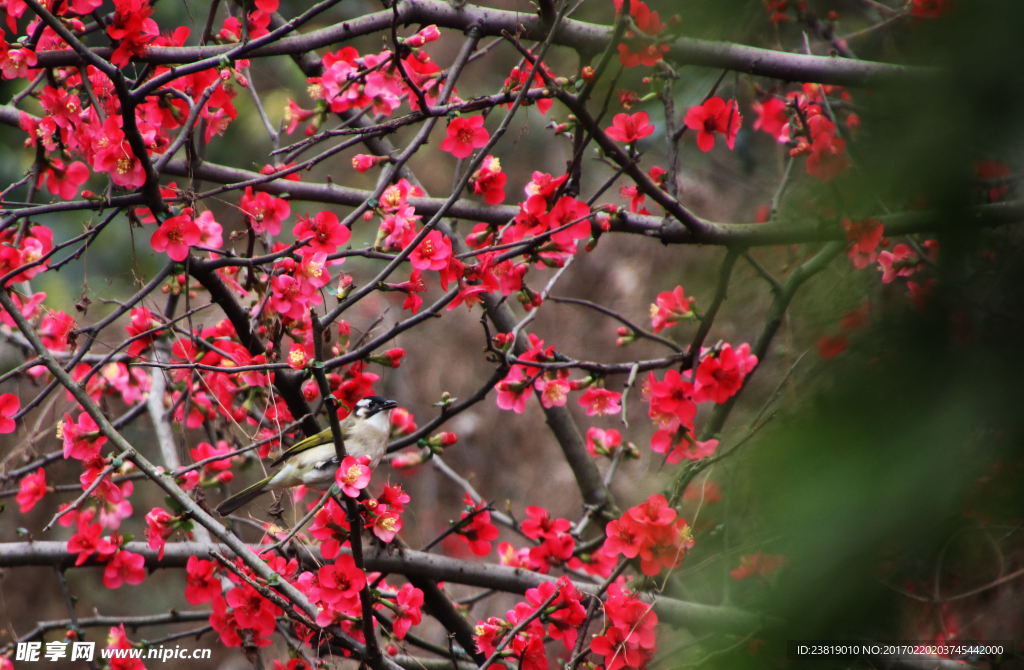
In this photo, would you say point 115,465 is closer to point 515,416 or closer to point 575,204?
point 575,204

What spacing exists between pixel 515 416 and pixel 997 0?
752cm

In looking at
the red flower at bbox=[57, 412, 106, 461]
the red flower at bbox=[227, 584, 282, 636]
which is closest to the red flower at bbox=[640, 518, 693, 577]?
the red flower at bbox=[227, 584, 282, 636]

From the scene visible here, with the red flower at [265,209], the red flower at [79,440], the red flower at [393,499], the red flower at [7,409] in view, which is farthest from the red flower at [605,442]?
the red flower at [7,409]

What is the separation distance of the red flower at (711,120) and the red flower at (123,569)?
2.60m

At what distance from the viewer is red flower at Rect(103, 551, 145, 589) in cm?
280

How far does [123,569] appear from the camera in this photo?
2826mm

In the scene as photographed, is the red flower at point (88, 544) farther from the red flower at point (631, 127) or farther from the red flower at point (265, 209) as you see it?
the red flower at point (631, 127)

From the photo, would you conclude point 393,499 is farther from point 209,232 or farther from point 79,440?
point 209,232

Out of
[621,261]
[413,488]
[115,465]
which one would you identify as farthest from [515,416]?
[115,465]

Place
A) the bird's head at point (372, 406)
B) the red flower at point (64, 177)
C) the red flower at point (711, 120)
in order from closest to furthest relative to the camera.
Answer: the red flower at point (711, 120)
the red flower at point (64, 177)
the bird's head at point (372, 406)

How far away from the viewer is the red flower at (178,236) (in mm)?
2307

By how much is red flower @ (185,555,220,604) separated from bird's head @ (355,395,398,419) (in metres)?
1.33

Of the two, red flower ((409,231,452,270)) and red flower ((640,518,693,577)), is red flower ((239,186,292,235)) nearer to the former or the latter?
red flower ((409,231,452,270))

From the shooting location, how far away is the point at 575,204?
2494mm
